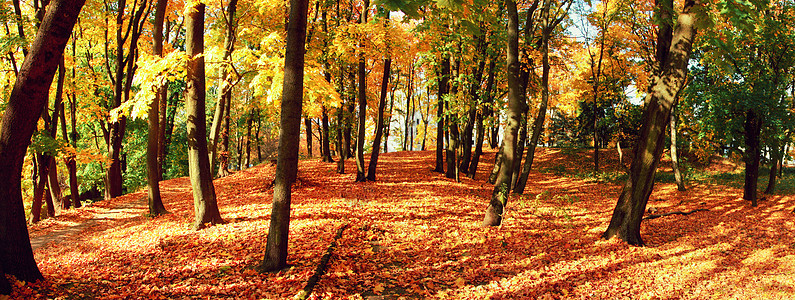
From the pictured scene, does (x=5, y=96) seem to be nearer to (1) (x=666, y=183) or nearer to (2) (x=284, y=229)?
(2) (x=284, y=229)

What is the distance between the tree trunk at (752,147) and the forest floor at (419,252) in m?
0.71

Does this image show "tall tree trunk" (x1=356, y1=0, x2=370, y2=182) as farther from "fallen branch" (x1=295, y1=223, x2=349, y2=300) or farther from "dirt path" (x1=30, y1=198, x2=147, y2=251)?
"fallen branch" (x1=295, y1=223, x2=349, y2=300)

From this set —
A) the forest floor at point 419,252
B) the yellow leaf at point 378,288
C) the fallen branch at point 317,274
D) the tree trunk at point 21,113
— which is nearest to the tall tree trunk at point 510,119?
the forest floor at point 419,252

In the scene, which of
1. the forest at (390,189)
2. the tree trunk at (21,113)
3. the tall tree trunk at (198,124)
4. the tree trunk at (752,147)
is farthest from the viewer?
the tree trunk at (752,147)

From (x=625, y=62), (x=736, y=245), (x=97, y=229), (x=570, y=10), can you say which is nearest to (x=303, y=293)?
(x=736, y=245)

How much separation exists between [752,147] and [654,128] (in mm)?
9501

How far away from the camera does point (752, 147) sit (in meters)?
13.0

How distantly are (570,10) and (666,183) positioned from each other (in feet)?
32.1

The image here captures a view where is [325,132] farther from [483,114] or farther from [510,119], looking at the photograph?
[510,119]

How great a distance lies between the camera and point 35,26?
11047 mm

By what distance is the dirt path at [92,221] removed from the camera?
10008 millimetres

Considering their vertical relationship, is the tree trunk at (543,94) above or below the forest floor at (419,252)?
above

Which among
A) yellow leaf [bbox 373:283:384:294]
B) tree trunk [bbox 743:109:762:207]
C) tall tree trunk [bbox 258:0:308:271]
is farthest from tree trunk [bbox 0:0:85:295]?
tree trunk [bbox 743:109:762:207]

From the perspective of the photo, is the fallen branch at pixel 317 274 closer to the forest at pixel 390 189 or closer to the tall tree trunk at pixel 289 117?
the forest at pixel 390 189
